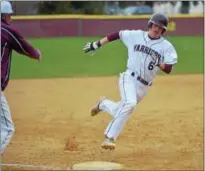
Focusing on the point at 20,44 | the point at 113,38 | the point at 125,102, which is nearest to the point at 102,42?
the point at 113,38

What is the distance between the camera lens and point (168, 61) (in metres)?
6.68

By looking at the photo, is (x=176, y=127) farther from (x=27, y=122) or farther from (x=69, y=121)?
(x=27, y=122)

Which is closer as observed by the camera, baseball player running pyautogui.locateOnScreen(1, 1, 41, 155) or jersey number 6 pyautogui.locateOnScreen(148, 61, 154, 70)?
baseball player running pyautogui.locateOnScreen(1, 1, 41, 155)

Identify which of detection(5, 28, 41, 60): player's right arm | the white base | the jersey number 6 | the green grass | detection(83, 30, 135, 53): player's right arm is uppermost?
detection(5, 28, 41, 60): player's right arm

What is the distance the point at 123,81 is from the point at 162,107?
14.8ft

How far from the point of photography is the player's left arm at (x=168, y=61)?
661 centimetres

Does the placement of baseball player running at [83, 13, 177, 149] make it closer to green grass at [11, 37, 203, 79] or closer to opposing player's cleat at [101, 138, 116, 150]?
opposing player's cleat at [101, 138, 116, 150]

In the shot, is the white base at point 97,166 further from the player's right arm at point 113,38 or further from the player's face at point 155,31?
the player's face at point 155,31

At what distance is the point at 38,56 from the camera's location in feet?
19.3

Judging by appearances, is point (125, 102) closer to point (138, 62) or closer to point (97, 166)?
point (138, 62)

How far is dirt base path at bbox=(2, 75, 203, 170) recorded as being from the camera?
7.00m

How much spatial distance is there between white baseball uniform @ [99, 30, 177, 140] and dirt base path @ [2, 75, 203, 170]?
541mm

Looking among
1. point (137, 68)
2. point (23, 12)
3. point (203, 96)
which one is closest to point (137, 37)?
point (137, 68)

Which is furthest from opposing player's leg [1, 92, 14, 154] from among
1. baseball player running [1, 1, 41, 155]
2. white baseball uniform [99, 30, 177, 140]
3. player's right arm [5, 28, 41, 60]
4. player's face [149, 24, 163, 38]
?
player's face [149, 24, 163, 38]
